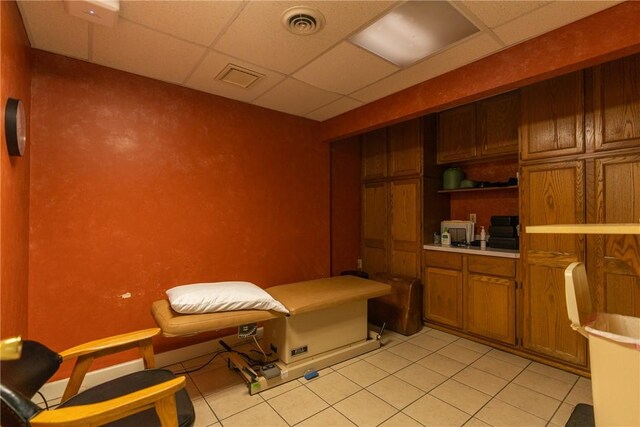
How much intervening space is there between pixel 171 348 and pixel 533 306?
10.8ft

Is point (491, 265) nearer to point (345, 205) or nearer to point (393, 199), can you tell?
point (393, 199)

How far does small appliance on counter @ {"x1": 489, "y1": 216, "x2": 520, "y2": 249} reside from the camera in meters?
2.99

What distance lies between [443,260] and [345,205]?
146 cm

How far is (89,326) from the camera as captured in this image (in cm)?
233

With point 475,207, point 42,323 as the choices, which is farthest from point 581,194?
point 42,323

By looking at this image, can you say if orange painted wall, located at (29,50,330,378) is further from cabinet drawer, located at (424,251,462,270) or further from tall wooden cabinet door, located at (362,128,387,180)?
cabinet drawer, located at (424,251,462,270)

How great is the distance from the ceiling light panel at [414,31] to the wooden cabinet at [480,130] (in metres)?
1.38

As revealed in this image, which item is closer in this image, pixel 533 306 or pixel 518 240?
pixel 533 306

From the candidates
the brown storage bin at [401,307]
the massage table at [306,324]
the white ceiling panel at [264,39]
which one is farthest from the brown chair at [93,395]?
the brown storage bin at [401,307]

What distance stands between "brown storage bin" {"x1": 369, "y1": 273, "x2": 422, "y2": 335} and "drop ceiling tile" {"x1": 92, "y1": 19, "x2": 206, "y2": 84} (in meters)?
2.98

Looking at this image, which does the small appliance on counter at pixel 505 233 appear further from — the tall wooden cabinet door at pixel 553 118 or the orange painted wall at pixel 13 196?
the orange painted wall at pixel 13 196

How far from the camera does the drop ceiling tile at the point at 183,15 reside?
66.9 inches

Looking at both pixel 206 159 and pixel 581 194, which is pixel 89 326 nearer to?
pixel 206 159

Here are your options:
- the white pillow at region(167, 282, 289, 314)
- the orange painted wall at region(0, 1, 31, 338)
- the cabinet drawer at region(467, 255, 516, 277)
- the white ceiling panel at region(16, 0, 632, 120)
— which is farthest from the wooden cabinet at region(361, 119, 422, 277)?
the orange painted wall at region(0, 1, 31, 338)
